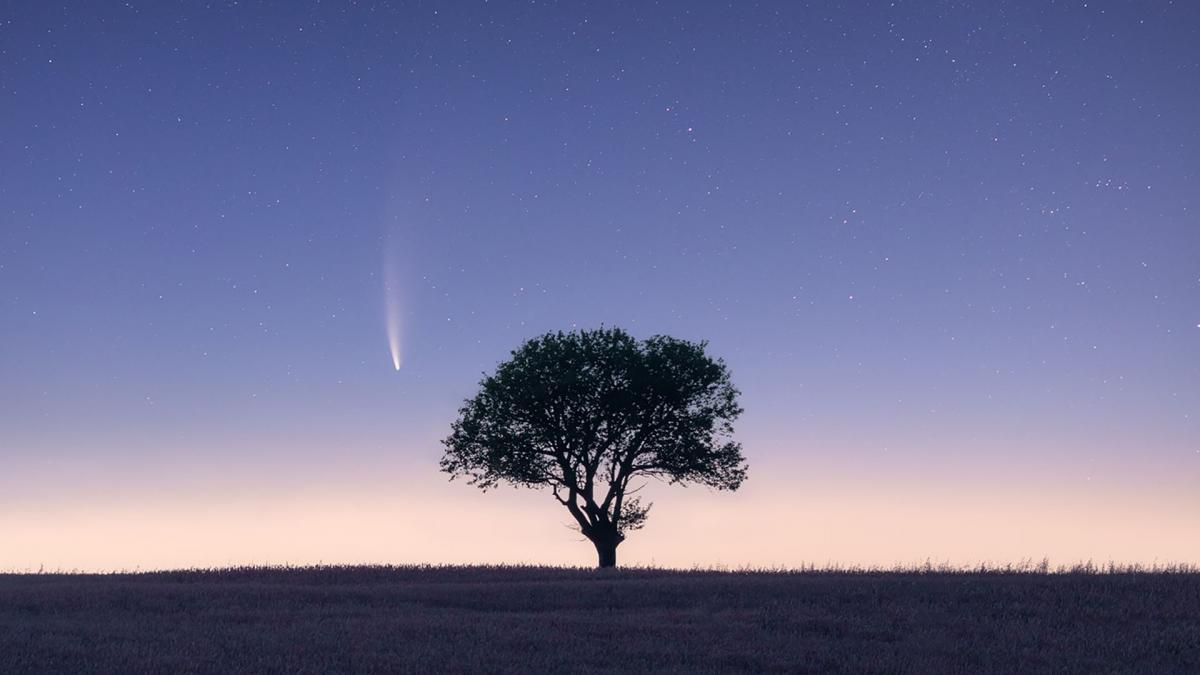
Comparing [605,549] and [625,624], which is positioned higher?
[605,549]

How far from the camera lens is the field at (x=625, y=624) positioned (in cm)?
2267

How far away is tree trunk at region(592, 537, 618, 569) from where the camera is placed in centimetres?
4991

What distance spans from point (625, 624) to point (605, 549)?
76.2 feet

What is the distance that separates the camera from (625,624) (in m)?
26.9

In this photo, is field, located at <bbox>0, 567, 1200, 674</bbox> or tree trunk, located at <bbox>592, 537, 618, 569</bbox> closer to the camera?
field, located at <bbox>0, 567, 1200, 674</bbox>

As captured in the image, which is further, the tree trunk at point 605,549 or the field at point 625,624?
the tree trunk at point 605,549

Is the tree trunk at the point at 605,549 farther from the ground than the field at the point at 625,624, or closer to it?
farther from the ground

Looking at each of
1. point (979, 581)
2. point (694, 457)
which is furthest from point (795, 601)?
point (694, 457)

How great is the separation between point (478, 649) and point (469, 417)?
93.0 feet

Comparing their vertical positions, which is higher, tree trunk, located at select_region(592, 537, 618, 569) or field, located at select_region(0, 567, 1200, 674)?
tree trunk, located at select_region(592, 537, 618, 569)

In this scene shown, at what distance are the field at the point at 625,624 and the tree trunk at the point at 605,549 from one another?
1143 centimetres

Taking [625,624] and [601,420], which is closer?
[625,624]

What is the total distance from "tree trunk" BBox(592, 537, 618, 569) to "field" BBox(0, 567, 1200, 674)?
11427 millimetres

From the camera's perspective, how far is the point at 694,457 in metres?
50.6
